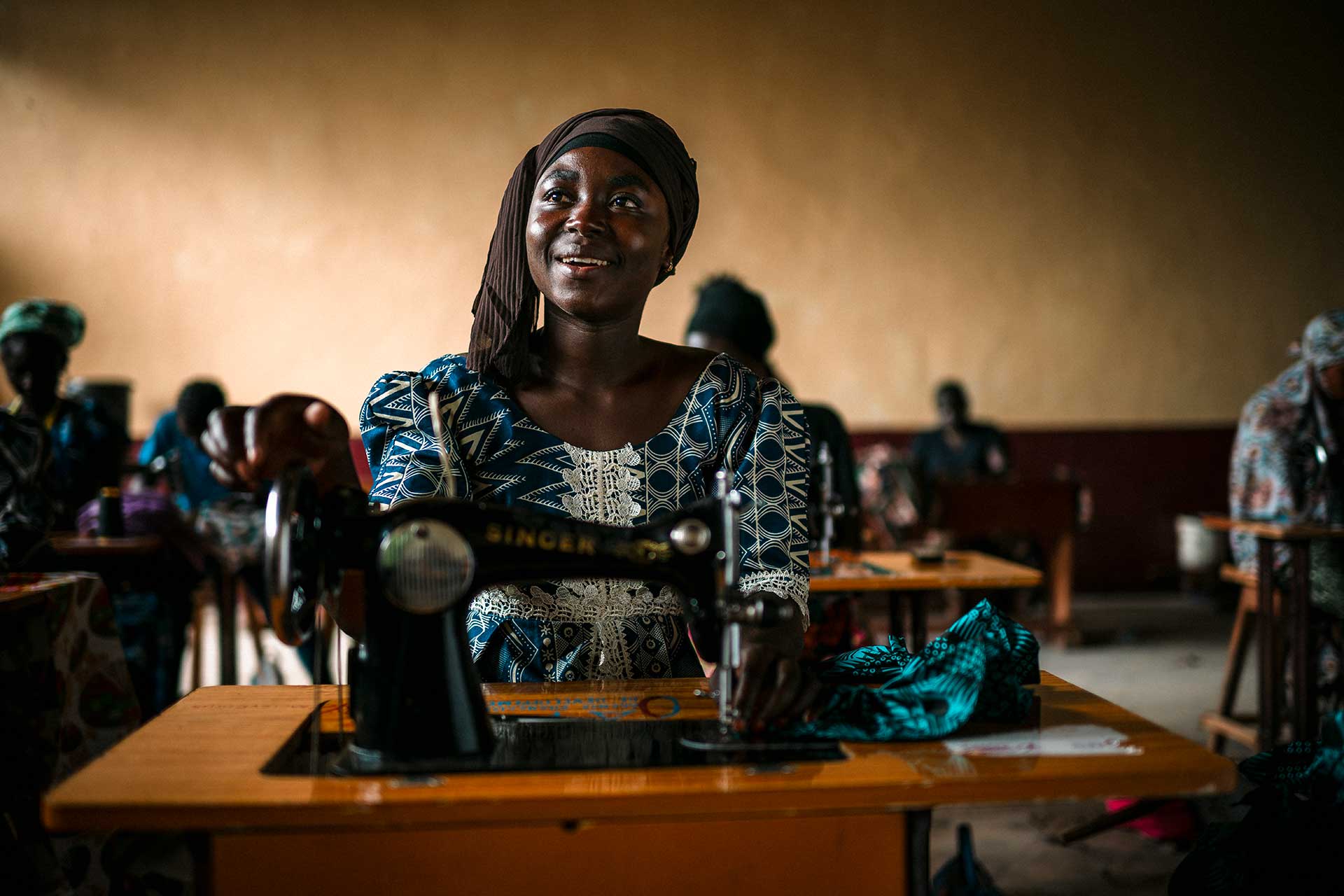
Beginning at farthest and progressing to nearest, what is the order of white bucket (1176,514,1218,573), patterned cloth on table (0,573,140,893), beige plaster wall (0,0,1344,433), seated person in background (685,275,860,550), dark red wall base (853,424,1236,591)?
dark red wall base (853,424,1236,591) → white bucket (1176,514,1218,573) → beige plaster wall (0,0,1344,433) → seated person in background (685,275,860,550) → patterned cloth on table (0,573,140,893)

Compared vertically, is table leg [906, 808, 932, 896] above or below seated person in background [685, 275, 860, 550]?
below

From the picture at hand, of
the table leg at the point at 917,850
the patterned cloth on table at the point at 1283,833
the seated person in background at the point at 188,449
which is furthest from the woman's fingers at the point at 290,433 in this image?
the seated person in background at the point at 188,449

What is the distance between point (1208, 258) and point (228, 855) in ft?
30.4

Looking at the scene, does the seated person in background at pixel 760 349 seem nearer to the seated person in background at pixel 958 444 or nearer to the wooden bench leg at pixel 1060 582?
the wooden bench leg at pixel 1060 582

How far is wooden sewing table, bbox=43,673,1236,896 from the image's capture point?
3.07ft

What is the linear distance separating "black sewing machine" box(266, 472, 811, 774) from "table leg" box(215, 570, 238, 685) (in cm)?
340

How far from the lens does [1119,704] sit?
4922 mm

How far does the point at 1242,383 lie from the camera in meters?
8.80

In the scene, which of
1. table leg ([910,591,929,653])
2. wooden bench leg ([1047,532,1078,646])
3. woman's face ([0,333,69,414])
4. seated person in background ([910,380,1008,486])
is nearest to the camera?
table leg ([910,591,929,653])

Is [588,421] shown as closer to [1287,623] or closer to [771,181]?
[1287,623]

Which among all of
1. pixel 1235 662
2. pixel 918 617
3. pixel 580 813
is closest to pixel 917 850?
pixel 580 813

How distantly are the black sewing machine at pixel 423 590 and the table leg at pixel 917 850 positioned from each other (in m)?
0.18

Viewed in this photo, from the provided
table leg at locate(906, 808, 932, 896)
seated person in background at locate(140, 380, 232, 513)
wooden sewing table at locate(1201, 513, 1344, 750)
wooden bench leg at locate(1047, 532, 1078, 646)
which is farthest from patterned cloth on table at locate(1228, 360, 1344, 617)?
seated person in background at locate(140, 380, 232, 513)

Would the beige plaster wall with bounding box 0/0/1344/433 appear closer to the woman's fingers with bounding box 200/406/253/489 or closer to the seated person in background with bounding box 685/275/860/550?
the seated person in background with bounding box 685/275/860/550
